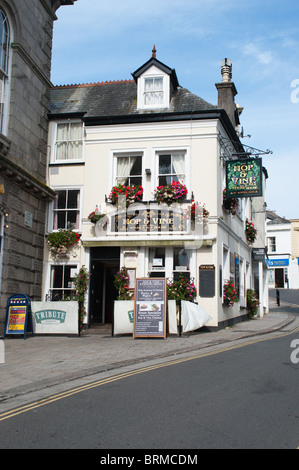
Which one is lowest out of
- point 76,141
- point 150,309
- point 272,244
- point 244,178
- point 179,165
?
point 150,309

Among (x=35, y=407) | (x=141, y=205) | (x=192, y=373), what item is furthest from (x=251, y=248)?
(x=35, y=407)

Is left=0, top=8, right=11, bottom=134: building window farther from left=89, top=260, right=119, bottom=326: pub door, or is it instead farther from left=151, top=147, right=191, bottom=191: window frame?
left=89, top=260, right=119, bottom=326: pub door

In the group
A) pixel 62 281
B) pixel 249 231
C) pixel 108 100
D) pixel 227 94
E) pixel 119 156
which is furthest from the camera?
pixel 249 231

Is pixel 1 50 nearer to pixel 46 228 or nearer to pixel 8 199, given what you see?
pixel 8 199

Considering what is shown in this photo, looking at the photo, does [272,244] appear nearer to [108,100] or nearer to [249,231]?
[249,231]

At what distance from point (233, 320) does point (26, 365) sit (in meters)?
10.6

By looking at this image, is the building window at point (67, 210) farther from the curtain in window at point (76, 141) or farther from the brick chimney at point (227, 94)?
the brick chimney at point (227, 94)

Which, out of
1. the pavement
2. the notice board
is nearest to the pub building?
the notice board

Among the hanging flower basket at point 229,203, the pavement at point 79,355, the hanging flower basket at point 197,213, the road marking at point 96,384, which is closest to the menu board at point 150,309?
the pavement at point 79,355

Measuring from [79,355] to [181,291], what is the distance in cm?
553

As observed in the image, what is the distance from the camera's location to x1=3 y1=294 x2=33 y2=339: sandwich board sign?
1425 centimetres

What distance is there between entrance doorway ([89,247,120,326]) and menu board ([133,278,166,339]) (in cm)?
325

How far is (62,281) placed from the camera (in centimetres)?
1741

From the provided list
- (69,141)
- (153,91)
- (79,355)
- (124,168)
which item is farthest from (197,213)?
(79,355)
